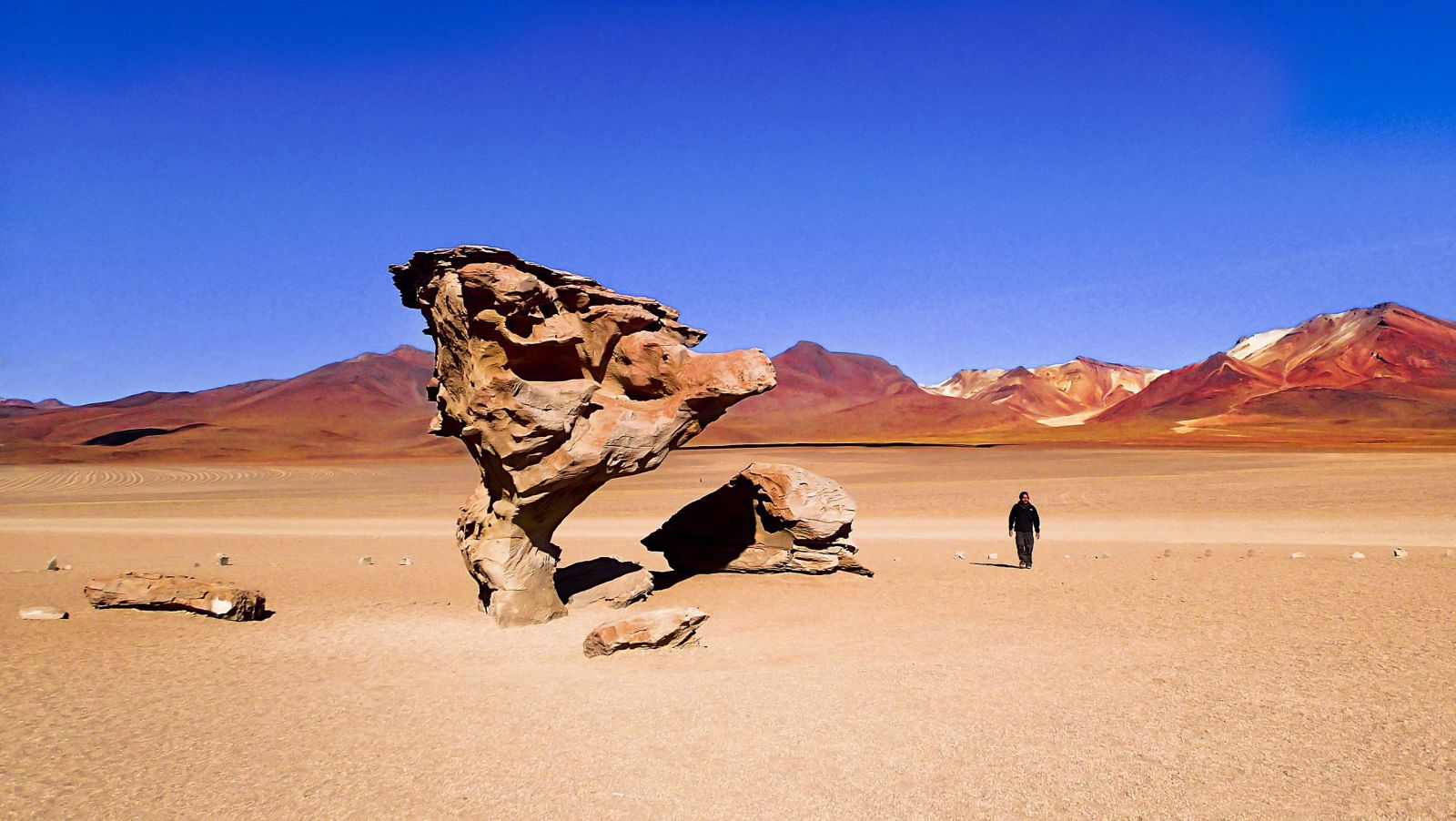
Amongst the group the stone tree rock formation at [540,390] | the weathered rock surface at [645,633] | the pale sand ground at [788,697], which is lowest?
the pale sand ground at [788,697]

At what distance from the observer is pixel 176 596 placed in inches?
462

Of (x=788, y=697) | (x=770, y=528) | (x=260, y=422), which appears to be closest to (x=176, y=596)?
(x=788, y=697)

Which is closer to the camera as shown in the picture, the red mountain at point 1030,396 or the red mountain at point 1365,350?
the red mountain at point 1365,350

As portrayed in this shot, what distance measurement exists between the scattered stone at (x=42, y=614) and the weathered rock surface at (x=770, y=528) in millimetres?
10060

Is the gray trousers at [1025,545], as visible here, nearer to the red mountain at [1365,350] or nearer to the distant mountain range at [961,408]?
the distant mountain range at [961,408]

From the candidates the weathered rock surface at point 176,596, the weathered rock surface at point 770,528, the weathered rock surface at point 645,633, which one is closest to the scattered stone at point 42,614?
the weathered rock surface at point 176,596

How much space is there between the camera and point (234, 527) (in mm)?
27875

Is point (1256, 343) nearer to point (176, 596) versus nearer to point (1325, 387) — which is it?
point (1325, 387)

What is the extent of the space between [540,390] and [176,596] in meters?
6.21

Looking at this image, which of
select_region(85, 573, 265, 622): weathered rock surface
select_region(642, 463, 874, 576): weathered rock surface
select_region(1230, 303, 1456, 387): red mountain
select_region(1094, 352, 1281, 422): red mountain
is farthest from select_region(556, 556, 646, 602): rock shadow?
select_region(1230, 303, 1456, 387): red mountain

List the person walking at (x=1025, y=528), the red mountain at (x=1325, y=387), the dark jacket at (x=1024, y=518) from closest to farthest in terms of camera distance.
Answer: the person walking at (x=1025, y=528) < the dark jacket at (x=1024, y=518) < the red mountain at (x=1325, y=387)

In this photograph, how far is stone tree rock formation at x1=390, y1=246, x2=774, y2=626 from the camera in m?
11.7

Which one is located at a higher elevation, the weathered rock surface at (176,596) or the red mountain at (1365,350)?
the red mountain at (1365,350)

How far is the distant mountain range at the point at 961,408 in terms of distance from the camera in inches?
3590
